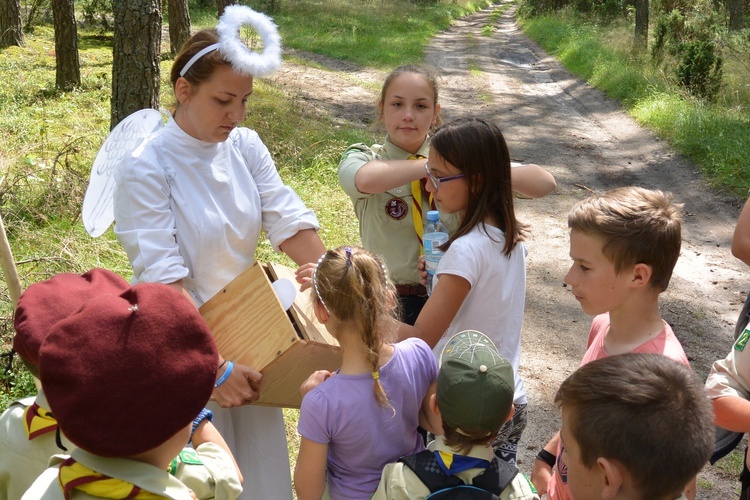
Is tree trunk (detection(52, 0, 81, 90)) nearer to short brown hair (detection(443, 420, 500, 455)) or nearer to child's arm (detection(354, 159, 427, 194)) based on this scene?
child's arm (detection(354, 159, 427, 194))

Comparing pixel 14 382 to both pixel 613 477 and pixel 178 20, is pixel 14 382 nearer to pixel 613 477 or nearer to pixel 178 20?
pixel 613 477

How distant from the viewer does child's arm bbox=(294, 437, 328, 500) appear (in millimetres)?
2090

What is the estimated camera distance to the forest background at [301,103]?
18.3 feet

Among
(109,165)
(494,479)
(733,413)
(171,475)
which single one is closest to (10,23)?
(109,165)

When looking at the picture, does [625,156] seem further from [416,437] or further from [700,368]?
[416,437]

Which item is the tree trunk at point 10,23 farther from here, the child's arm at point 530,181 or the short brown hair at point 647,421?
the short brown hair at point 647,421

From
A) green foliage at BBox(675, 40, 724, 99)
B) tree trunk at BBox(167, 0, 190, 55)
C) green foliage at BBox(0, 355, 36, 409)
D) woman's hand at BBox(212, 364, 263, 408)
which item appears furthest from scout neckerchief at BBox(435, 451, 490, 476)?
green foliage at BBox(675, 40, 724, 99)

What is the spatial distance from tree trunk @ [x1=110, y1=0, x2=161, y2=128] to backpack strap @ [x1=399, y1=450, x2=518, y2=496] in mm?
5254

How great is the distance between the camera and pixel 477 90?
50.3 feet

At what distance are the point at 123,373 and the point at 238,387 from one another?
85 centimetres

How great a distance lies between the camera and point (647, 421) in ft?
5.39

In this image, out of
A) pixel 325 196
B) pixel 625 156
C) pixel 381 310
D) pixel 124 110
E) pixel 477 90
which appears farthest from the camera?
pixel 477 90

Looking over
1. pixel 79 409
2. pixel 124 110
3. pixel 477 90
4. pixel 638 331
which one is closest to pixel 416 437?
pixel 638 331

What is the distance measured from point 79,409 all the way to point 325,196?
6055 mm
